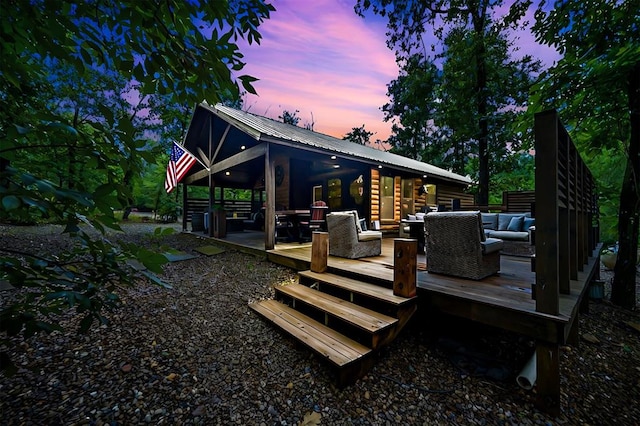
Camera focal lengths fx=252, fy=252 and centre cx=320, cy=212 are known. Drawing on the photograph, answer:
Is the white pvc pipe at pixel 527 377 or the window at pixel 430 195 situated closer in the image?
the white pvc pipe at pixel 527 377

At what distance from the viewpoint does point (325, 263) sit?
3.91 meters

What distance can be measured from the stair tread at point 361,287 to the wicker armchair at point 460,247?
3.24 ft

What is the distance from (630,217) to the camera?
4.16 metres

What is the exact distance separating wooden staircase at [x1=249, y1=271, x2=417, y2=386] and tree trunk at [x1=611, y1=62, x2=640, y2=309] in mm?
4378

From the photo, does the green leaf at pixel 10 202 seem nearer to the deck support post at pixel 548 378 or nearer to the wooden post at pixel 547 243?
the wooden post at pixel 547 243

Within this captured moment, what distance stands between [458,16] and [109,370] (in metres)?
13.2

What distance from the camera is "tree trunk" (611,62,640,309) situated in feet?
12.7

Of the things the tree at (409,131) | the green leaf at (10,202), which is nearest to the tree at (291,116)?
the tree at (409,131)

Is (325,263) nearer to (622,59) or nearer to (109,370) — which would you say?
(109,370)

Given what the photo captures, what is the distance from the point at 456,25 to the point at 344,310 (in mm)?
11867

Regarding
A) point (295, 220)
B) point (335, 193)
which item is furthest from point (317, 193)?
point (295, 220)

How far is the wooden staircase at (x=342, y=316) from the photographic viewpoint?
2275 millimetres

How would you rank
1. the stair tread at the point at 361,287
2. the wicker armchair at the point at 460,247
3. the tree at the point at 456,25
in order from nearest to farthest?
the stair tread at the point at 361,287 → the wicker armchair at the point at 460,247 → the tree at the point at 456,25

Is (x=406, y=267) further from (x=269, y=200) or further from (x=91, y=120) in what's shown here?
(x=269, y=200)
